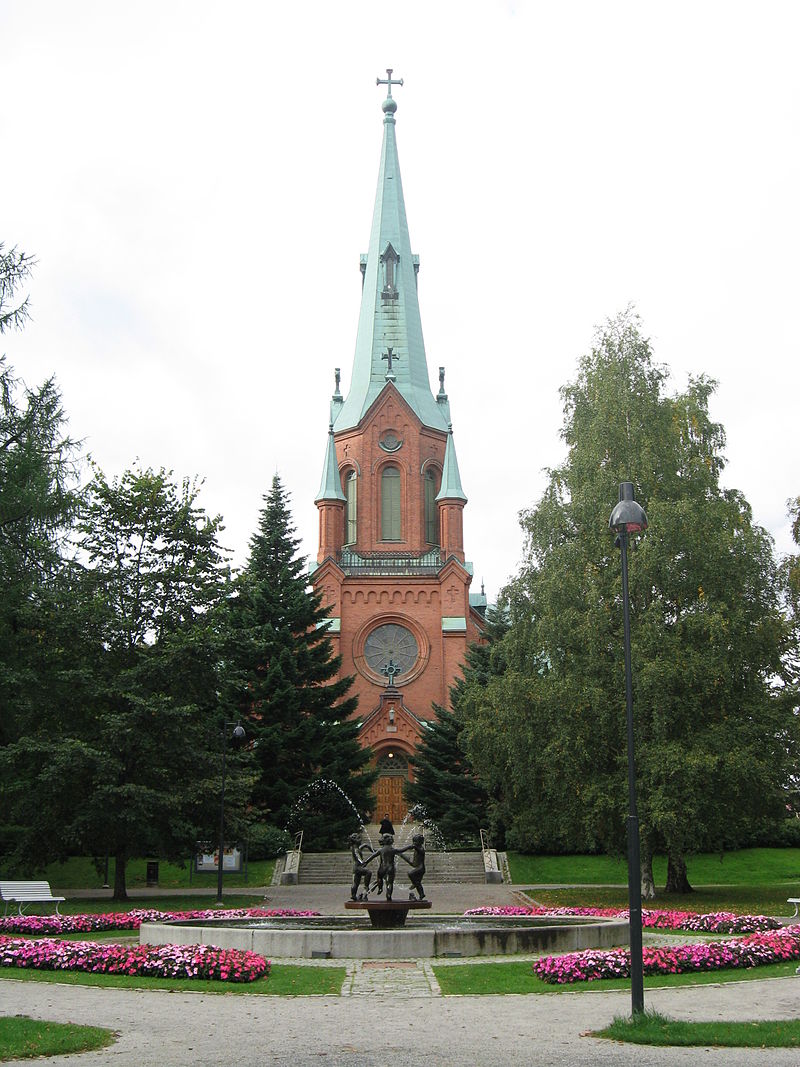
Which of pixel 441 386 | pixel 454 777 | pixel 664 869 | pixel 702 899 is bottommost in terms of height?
pixel 664 869

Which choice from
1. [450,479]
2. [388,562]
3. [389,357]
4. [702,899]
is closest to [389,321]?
[389,357]

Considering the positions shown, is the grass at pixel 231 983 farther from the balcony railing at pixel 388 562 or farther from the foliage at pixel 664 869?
the balcony railing at pixel 388 562

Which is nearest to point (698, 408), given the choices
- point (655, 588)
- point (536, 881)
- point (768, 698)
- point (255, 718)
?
point (655, 588)

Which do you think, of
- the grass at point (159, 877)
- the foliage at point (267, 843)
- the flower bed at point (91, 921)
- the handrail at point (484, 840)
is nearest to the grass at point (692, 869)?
the handrail at point (484, 840)

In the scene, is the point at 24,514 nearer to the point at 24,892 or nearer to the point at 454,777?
the point at 24,892

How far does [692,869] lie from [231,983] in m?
26.7

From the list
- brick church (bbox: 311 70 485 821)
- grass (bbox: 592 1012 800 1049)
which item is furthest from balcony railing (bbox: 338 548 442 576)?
grass (bbox: 592 1012 800 1049)

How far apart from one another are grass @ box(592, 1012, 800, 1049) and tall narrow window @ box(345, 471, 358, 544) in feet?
150

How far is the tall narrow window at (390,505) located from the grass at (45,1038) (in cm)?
4526

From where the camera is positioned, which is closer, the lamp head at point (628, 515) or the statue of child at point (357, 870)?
the lamp head at point (628, 515)

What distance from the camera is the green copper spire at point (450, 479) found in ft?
178

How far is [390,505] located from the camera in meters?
55.6

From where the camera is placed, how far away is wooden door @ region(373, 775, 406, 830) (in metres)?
48.3

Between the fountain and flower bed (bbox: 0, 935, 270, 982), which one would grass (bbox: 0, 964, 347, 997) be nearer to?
flower bed (bbox: 0, 935, 270, 982)
